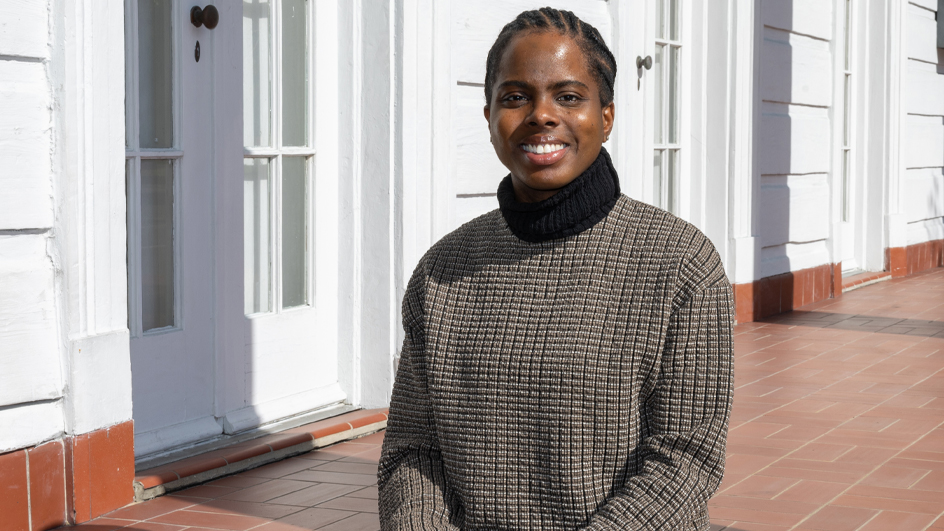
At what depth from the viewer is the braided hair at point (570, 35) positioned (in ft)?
5.18

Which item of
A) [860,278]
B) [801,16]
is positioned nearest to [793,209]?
[801,16]

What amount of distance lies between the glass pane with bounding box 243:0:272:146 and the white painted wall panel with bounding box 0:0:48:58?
4.18 ft

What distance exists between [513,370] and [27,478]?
7.52 ft

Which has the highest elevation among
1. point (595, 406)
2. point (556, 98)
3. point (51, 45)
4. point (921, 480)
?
point (51, 45)

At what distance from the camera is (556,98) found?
1.57 m

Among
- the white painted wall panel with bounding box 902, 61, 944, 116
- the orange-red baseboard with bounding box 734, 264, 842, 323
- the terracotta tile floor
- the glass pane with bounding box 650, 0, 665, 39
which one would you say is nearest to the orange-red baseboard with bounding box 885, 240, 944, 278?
the white painted wall panel with bounding box 902, 61, 944, 116

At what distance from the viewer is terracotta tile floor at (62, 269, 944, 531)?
145 inches

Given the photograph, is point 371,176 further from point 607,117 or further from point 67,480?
point 607,117

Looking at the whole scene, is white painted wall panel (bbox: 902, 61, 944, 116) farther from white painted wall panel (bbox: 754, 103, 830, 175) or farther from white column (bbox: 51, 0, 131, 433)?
white column (bbox: 51, 0, 131, 433)

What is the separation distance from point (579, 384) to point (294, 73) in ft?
11.7

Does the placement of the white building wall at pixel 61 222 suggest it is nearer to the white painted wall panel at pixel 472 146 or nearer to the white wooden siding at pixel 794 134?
the white painted wall panel at pixel 472 146

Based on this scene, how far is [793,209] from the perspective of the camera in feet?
29.2

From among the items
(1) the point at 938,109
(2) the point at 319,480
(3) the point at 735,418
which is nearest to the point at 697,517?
(2) the point at 319,480

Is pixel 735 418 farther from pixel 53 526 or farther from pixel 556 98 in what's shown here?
pixel 556 98
